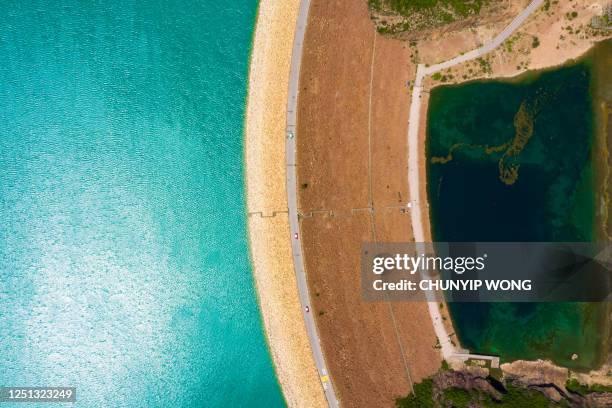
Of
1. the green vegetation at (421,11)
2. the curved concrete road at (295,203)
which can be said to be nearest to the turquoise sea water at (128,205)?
the curved concrete road at (295,203)

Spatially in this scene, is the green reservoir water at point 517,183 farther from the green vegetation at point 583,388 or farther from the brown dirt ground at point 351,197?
the brown dirt ground at point 351,197

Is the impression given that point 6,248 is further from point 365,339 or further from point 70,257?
point 365,339

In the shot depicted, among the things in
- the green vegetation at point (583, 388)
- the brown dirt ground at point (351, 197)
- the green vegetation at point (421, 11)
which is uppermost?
the green vegetation at point (421, 11)

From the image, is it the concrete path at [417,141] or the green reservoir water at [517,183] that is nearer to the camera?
the concrete path at [417,141]

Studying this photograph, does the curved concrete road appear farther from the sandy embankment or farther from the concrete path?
the concrete path

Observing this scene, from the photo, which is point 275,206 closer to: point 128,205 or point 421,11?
point 128,205
